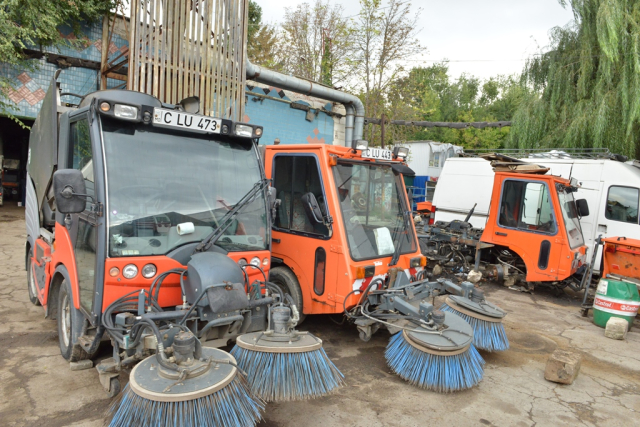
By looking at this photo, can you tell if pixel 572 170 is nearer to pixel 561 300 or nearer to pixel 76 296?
pixel 561 300

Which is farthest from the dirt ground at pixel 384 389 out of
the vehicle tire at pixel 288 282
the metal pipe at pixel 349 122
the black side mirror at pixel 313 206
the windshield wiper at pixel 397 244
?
the metal pipe at pixel 349 122

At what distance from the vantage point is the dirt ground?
333 centimetres

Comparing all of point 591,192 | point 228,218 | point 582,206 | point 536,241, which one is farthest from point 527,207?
point 228,218

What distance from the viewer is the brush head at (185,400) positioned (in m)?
2.29

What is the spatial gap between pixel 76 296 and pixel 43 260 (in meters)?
1.29

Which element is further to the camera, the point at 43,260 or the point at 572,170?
the point at 572,170

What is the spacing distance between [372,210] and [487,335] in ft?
5.86

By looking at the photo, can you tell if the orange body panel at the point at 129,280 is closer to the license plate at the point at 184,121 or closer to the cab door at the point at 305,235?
the cab door at the point at 305,235

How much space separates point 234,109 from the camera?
9.38m

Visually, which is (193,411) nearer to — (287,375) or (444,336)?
(287,375)

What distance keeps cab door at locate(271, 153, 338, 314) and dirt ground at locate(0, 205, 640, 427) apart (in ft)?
A: 2.15

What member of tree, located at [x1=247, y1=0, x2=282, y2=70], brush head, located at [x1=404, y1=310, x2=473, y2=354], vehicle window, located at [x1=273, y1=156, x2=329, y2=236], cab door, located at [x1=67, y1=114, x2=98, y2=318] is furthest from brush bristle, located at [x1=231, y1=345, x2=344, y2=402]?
tree, located at [x1=247, y1=0, x2=282, y2=70]

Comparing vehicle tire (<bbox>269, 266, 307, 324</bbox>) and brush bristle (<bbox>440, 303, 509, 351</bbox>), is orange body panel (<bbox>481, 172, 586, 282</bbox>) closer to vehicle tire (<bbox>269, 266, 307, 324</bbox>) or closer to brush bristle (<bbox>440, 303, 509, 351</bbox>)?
brush bristle (<bbox>440, 303, 509, 351</bbox>)

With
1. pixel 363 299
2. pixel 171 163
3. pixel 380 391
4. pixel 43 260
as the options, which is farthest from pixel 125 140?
pixel 380 391
